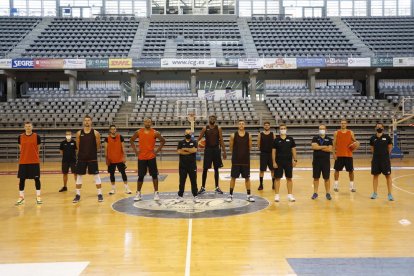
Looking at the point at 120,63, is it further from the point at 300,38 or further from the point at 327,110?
the point at 300,38

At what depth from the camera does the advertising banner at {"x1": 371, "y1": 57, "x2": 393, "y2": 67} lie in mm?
25609

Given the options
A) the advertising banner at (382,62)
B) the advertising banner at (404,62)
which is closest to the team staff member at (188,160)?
the advertising banner at (382,62)

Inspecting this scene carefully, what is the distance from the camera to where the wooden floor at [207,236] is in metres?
4.46

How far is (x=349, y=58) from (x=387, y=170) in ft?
63.7

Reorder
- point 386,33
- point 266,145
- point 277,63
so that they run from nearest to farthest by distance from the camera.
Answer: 1. point 266,145
2. point 277,63
3. point 386,33

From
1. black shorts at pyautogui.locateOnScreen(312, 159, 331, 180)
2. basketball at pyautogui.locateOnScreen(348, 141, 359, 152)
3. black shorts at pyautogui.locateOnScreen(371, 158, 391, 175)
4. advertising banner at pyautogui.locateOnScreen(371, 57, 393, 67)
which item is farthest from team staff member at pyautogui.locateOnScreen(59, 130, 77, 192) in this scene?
advertising banner at pyautogui.locateOnScreen(371, 57, 393, 67)

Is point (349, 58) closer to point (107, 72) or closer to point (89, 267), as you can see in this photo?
point (107, 72)

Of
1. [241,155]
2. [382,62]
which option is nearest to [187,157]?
[241,155]

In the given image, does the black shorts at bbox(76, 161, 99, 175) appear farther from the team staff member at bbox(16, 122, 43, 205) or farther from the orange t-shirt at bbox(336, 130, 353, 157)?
the orange t-shirt at bbox(336, 130, 353, 157)

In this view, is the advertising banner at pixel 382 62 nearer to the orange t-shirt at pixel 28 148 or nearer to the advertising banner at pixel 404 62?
the advertising banner at pixel 404 62

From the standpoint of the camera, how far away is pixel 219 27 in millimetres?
33531

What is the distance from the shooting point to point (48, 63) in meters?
24.9

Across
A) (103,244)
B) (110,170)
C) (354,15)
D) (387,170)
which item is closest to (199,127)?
(110,170)

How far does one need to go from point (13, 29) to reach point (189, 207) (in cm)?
3107
